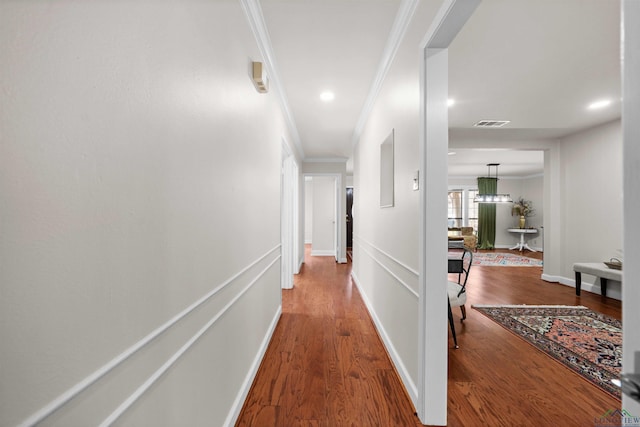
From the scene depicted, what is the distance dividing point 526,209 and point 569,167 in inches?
202

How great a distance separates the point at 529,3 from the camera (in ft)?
5.87

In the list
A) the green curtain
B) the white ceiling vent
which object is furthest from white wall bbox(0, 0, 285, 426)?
the green curtain

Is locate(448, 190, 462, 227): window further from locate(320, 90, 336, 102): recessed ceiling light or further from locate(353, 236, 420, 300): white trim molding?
locate(320, 90, 336, 102): recessed ceiling light

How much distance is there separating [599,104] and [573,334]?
111 inches

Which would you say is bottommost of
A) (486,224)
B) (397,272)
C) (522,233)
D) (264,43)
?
(522,233)

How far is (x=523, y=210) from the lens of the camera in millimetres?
9086

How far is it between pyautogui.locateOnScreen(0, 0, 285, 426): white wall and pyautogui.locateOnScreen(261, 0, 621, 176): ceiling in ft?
3.05

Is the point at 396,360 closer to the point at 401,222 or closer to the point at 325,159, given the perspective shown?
the point at 401,222

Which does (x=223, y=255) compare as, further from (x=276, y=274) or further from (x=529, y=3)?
(x=529, y=3)

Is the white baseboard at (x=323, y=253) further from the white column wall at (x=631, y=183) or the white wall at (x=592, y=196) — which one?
the white column wall at (x=631, y=183)

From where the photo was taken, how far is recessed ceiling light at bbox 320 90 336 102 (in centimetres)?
311

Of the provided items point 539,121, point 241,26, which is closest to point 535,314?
point 539,121

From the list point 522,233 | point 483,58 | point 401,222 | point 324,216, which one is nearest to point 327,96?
point 483,58

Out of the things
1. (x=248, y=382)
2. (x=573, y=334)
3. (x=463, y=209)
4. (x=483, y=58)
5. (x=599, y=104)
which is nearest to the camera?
(x=248, y=382)
